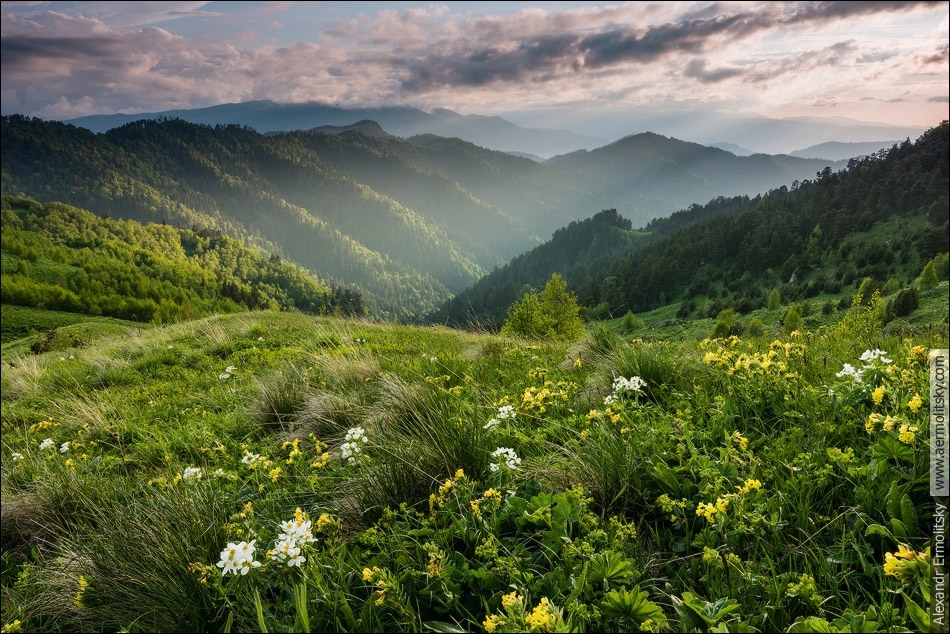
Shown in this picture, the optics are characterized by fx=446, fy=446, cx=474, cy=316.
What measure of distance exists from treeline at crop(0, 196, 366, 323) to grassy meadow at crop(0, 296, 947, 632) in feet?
166

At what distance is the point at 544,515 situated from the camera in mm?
2111

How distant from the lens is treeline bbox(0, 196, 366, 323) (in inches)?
3438

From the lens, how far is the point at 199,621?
2.16 m

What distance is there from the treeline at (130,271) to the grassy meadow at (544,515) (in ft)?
166

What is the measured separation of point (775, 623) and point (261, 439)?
15.8 ft

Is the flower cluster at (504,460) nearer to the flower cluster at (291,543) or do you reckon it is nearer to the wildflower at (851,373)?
the flower cluster at (291,543)

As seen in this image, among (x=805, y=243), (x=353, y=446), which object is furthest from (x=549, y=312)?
(x=805, y=243)

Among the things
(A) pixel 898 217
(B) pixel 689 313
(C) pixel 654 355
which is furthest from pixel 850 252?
(C) pixel 654 355

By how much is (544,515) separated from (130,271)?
136 meters

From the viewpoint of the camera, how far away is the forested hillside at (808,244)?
3541 inches

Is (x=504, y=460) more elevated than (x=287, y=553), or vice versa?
(x=287, y=553)

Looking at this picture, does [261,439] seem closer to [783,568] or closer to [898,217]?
[783,568]

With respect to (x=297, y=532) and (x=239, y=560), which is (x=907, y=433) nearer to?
(x=297, y=532)

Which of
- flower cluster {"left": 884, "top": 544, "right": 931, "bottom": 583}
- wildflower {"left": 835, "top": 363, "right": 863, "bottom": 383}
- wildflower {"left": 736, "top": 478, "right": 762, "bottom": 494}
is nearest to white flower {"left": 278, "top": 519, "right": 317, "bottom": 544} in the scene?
wildflower {"left": 736, "top": 478, "right": 762, "bottom": 494}
